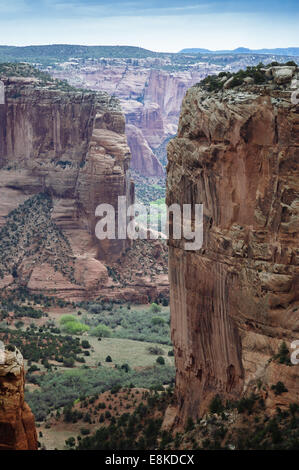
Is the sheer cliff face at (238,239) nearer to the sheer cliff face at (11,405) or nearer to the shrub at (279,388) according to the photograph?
the shrub at (279,388)

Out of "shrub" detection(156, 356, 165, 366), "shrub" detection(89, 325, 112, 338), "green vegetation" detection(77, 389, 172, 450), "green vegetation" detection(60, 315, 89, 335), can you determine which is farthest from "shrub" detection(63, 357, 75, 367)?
"green vegetation" detection(77, 389, 172, 450)

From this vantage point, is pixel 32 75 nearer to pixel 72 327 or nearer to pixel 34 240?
pixel 34 240

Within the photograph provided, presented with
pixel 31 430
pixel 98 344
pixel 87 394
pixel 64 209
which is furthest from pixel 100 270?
pixel 31 430

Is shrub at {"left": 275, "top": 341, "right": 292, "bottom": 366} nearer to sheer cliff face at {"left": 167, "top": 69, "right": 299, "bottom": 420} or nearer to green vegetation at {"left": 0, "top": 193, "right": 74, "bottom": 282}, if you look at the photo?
sheer cliff face at {"left": 167, "top": 69, "right": 299, "bottom": 420}

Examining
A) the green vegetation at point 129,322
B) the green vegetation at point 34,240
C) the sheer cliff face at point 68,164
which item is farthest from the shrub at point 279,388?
the green vegetation at point 34,240

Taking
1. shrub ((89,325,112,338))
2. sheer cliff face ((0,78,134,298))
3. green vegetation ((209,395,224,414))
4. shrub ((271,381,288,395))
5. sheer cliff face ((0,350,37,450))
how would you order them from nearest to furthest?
1. sheer cliff face ((0,350,37,450))
2. shrub ((271,381,288,395))
3. green vegetation ((209,395,224,414))
4. shrub ((89,325,112,338))
5. sheer cliff face ((0,78,134,298))

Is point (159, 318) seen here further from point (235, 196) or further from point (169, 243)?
point (235, 196)
